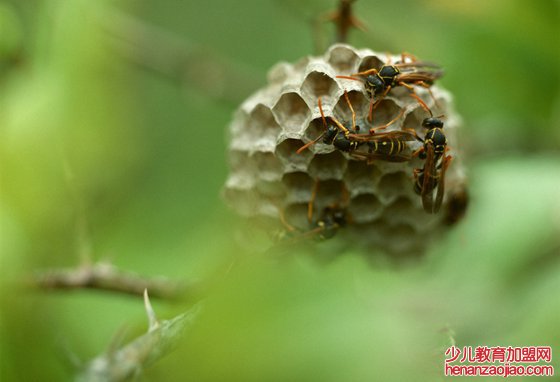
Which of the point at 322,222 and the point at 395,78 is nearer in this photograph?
the point at 395,78

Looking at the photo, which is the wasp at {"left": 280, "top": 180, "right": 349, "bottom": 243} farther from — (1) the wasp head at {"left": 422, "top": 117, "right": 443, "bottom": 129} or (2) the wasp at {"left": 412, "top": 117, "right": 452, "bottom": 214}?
(1) the wasp head at {"left": 422, "top": 117, "right": 443, "bottom": 129}

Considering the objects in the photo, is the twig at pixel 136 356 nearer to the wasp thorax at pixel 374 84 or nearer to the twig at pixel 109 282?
the twig at pixel 109 282

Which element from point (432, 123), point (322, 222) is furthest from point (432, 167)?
point (322, 222)

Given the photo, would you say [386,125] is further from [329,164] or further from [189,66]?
[189,66]

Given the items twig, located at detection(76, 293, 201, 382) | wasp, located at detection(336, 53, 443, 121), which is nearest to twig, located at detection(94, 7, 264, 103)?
wasp, located at detection(336, 53, 443, 121)

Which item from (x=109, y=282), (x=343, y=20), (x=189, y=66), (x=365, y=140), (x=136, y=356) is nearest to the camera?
(x=136, y=356)

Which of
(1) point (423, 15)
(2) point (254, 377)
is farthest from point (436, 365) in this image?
(1) point (423, 15)

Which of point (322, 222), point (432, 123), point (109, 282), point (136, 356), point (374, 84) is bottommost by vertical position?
point (136, 356)

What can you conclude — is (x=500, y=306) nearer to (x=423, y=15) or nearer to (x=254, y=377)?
(x=254, y=377)
